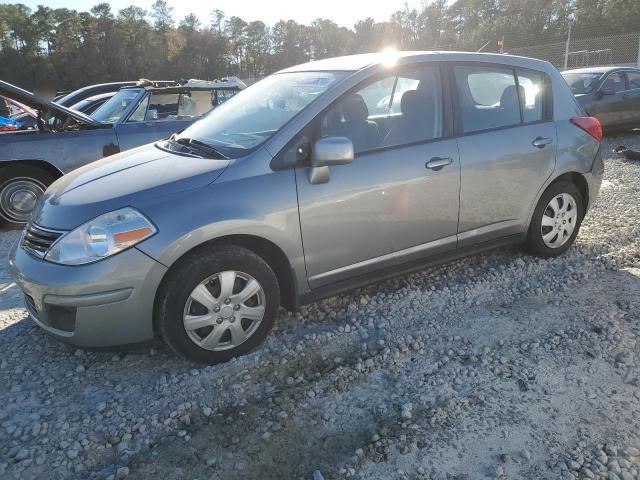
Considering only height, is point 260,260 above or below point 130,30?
below

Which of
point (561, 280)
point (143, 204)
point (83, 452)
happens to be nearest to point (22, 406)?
point (83, 452)

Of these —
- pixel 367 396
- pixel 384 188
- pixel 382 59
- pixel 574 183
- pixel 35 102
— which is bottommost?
pixel 367 396

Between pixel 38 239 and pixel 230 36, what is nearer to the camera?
pixel 38 239

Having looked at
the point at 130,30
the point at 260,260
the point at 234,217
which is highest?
the point at 130,30

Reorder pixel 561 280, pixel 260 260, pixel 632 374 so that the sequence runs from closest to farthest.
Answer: pixel 632 374
pixel 260 260
pixel 561 280

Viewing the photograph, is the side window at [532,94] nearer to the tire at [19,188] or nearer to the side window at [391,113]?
the side window at [391,113]

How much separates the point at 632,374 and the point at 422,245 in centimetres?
146

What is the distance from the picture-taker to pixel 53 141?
582cm

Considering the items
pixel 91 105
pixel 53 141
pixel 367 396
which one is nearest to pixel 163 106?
pixel 53 141

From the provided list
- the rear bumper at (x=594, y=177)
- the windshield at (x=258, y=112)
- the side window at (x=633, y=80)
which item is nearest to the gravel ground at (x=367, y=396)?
the rear bumper at (x=594, y=177)

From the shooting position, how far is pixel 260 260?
297 cm

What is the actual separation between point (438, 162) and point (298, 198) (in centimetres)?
109

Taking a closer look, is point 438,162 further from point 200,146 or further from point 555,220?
point 200,146

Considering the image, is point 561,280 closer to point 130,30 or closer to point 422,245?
point 422,245
